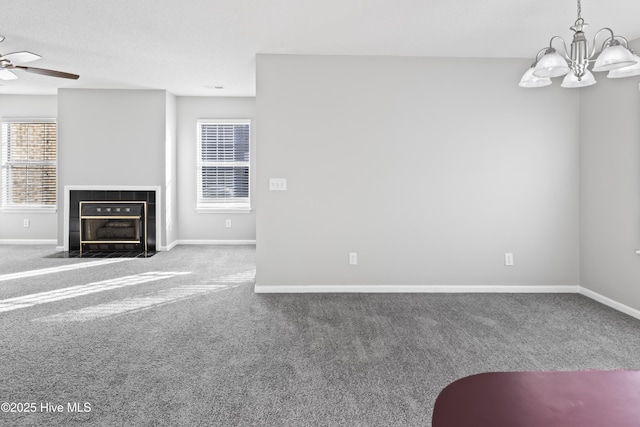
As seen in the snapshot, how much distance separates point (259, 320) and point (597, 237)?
11.0 feet

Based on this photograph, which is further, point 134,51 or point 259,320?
point 134,51

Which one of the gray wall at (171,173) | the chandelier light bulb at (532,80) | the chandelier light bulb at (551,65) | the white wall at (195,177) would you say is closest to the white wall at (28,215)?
the gray wall at (171,173)

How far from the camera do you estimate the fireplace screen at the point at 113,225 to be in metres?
6.62

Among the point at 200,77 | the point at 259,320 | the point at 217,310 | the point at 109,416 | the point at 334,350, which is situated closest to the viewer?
the point at 109,416

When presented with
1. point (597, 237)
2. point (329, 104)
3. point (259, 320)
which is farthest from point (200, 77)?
point (597, 237)

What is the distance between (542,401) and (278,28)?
351cm

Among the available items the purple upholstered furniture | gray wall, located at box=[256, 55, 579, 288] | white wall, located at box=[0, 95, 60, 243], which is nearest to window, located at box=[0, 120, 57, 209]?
white wall, located at box=[0, 95, 60, 243]

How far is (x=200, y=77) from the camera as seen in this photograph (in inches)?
222

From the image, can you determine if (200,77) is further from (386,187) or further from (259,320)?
(259,320)

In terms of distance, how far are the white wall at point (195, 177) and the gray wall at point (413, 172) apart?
3.17 metres

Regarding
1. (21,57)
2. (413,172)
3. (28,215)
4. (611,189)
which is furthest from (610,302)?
(28,215)

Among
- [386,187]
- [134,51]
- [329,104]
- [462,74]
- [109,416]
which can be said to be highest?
[134,51]

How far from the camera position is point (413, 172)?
436 cm

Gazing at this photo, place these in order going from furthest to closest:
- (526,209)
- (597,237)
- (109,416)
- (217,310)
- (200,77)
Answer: (200,77)
(526,209)
(597,237)
(217,310)
(109,416)
